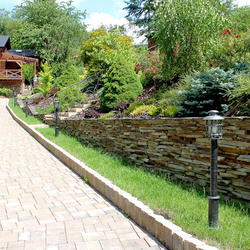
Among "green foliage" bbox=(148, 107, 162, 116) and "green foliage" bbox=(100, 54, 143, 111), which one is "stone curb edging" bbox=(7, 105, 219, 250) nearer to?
"green foliage" bbox=(148, 107, 162, 116)

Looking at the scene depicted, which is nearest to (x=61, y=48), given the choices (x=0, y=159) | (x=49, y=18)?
(x=49, y=18)

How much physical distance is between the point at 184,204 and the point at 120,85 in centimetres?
685

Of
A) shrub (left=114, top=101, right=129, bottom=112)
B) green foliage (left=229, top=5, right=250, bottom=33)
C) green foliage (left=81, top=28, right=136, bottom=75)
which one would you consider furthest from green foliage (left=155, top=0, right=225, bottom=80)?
green foliage (left=229, top=5, right=250, bottom=33)

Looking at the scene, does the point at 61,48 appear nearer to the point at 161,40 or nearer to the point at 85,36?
the point at 85,36

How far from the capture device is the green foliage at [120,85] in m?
9.23

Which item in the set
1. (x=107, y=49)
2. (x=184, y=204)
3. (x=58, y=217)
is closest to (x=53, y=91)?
(x=107, y=49)

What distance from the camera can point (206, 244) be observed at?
230 centimetres

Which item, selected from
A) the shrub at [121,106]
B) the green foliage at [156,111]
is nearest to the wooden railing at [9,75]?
the shrub at [121,106]

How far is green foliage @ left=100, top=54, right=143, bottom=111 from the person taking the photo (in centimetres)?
923

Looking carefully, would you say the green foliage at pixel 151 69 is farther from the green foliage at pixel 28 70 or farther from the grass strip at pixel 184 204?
the green foliage at pixel 28 70

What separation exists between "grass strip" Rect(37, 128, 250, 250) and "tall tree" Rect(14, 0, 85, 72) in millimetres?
31860

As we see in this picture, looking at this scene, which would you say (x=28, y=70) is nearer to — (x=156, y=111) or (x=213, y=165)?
(x=156, y=111)

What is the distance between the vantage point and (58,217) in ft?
11.3

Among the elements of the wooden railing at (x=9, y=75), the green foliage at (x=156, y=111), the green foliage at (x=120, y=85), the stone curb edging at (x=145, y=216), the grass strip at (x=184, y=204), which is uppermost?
the wooden railing at (x=9, y=75)
